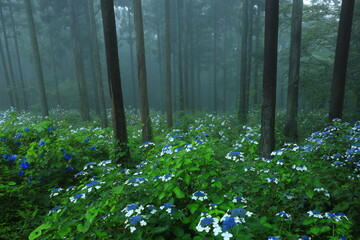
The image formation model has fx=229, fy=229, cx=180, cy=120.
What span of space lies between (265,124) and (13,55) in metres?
48.8

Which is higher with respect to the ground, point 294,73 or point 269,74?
point 269,74

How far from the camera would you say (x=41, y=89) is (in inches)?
552

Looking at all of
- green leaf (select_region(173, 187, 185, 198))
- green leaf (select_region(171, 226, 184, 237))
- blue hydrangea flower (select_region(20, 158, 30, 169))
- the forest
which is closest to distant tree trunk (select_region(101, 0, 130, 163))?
the forest

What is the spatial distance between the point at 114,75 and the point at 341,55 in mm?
7051

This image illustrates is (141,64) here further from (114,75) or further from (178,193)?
(178,193)

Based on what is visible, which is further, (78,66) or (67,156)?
(78,66)

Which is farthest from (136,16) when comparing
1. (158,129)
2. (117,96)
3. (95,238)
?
(95,238)

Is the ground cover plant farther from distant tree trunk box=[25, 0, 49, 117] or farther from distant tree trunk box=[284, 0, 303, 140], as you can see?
distant tree trunk box=[25, 0, 49, 117]

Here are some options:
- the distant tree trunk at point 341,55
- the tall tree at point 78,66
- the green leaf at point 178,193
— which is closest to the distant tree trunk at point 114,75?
the green leaf at point 178,193

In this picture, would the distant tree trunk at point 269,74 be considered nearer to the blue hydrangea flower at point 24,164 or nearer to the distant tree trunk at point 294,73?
the distant tree trunk at point 294,73

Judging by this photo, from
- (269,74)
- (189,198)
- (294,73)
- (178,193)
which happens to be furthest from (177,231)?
(294,73)

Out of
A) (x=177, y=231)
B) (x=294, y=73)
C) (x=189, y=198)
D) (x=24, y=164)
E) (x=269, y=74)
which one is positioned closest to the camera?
(x=177, y=231)

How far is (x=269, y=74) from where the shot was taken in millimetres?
6211

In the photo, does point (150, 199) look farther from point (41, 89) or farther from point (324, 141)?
point (41, 89)
